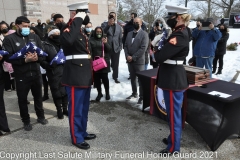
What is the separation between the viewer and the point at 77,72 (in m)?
2.92

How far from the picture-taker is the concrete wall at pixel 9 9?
9.75 meters

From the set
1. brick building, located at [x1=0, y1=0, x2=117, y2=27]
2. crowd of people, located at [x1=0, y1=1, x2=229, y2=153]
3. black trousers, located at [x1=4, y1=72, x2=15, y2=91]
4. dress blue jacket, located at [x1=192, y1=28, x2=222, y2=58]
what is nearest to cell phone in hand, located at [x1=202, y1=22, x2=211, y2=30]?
dress blue jacket, located at [x1=192, y1=28, x2=222, y2=58]

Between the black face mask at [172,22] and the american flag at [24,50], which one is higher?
the black face mask at [172,22]

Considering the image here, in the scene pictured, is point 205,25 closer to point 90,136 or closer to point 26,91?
point 90,136

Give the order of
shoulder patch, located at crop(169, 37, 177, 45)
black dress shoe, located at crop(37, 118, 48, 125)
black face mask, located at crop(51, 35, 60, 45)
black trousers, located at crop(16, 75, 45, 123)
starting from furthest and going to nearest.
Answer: black face mask, located at crop(51, 35, 60, 45) < black dress shoe, located at crop(37, 118, 48, 125) < black trousers, located at crop(16, 75, 45, 123) < shoulder patch, located at crop(169, 37, 177, 45)

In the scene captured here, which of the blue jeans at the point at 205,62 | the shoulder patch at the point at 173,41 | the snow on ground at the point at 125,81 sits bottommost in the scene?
the snow on ground at the point at 125,81

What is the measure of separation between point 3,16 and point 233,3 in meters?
37.5

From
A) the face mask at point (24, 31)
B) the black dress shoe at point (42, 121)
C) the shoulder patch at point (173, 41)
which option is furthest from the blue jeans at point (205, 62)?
the face mask at point (24, 31)

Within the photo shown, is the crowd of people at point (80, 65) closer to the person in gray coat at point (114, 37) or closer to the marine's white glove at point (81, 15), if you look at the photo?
the marine's white glove at point (81, 15)

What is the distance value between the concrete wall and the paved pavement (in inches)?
281

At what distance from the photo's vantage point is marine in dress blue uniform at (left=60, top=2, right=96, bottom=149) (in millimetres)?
2729

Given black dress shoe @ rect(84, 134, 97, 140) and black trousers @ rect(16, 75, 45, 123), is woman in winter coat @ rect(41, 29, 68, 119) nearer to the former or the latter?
black trousers @ rect(16, 75, 45, 123)

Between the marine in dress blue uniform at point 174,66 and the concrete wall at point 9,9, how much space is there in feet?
30.5

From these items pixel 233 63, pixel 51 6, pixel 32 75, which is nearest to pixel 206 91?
pixel 32 75
